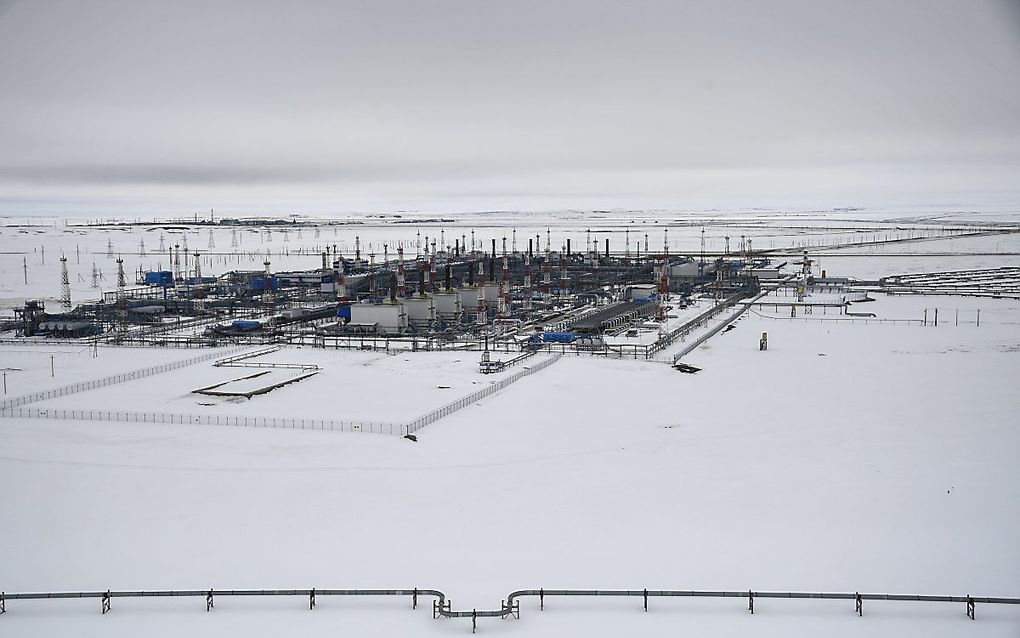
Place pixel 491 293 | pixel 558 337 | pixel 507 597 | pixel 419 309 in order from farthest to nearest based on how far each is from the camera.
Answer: pixel 491 293
pixel 419 309
pixel 558 337
pixel 507 597

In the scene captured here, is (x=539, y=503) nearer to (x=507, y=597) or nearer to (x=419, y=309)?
(x=507, y=597)

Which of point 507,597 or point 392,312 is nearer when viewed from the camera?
point 507,597

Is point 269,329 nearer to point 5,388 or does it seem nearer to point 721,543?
point 5,388

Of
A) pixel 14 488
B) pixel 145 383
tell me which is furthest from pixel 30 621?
pixel 145 383

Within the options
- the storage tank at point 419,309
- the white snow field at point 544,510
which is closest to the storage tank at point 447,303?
the storage tank at point 419,309

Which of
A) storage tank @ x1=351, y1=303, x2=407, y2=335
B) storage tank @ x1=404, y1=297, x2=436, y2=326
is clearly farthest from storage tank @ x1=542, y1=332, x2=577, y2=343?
storage tank @ x1=404, y1=297, x2=436, y2=326

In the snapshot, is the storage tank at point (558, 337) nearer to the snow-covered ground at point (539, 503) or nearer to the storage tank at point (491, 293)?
the snow-covered ground at point (539, 503)

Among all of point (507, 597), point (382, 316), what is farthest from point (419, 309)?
point (507, 597)
